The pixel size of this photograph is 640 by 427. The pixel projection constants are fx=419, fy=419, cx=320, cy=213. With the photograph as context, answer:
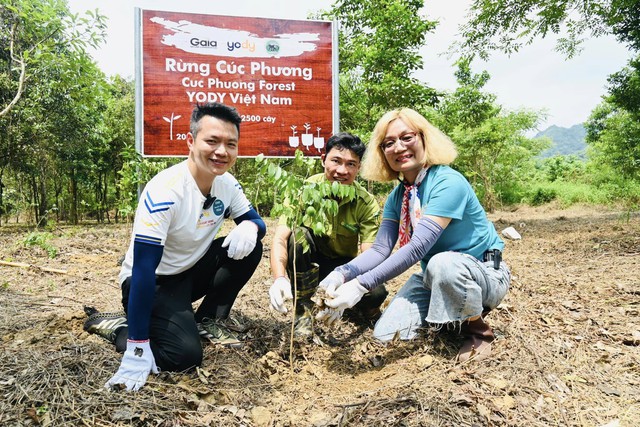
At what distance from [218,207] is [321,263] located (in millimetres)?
929

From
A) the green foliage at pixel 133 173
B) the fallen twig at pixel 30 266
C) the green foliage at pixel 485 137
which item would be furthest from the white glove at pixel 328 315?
the green foliage at pixel 485 137

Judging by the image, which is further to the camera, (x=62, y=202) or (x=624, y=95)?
(x=62, y=202)

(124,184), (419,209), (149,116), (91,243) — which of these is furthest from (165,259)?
(91,243)

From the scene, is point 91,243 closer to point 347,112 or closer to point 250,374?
point 250,374

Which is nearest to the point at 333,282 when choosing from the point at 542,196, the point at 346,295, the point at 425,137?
the point at 346,295

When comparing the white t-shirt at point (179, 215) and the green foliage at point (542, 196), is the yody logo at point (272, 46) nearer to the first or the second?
the white t-shirt at point (179, 215)

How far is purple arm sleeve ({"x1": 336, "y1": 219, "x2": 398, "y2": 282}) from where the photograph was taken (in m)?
2.25

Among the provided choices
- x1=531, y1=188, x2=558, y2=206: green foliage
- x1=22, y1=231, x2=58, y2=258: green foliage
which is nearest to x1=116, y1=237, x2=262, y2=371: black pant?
x1=22, y1=231, x2=58, y2=258: green foliage

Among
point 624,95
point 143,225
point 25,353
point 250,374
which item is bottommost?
point 250,374

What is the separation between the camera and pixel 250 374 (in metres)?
2.11

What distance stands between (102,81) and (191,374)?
5414mm

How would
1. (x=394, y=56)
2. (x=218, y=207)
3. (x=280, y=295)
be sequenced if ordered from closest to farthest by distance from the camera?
(x=280, y=295) < (x=218, y=207) < (x=394, y=56)

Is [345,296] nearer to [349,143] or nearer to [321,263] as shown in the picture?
[321,263]

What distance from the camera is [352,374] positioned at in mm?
2143
